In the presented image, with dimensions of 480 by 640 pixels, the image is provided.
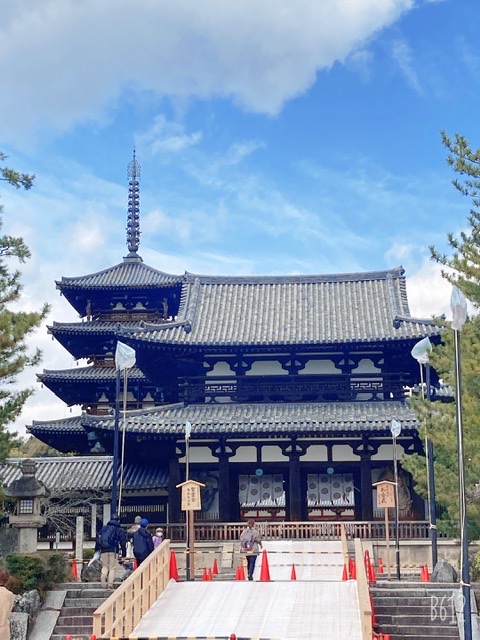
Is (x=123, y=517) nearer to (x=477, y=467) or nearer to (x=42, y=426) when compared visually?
(x=42, y=426)

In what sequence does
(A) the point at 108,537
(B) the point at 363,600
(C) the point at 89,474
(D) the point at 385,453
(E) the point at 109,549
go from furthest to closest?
1. (C) the point at 89,474
2. (D) the point at 385,453
3. (E) the point at 109,549
4. (A) the point at 108,537
5. (B) the point at 363,600

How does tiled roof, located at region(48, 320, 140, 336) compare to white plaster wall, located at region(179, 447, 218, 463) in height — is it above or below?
above

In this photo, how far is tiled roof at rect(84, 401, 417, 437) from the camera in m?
26.8

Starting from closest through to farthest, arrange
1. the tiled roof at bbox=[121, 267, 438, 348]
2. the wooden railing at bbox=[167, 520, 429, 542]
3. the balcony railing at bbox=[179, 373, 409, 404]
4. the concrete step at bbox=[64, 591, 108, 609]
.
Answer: the concrete step at bbox=[64, 591, 108, 609] < the wooden railing at bbox=[167, 520, 429, 542] < the tiled roof at bbox=[121, 267, 438, 348] < the balcony railing at bbox=[179, 373, 409, 404]

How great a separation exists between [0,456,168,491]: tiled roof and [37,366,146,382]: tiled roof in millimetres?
3558

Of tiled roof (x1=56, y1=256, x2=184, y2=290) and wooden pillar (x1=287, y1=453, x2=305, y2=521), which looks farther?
tiled roof (x1=56, y1=256, x2=184, y2=290)

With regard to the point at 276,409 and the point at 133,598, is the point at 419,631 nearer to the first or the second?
the point at 133,598

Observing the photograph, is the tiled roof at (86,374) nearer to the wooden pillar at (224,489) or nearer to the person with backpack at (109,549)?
the wooden pillar at (224,489)

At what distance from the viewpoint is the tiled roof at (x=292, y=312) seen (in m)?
29.2

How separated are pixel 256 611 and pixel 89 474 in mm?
18422

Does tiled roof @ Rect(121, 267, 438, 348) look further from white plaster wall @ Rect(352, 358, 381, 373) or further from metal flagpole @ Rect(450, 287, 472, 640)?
metal flagpole @ Rect(450, 287, 472, 640)

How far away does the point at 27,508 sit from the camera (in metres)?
22.3

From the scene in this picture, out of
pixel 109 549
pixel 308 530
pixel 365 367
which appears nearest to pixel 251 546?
pixel 109 549

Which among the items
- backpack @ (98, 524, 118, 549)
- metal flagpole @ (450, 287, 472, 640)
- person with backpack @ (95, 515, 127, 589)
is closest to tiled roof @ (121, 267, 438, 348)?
person with backpack @ (95, 515, 127, 589)
